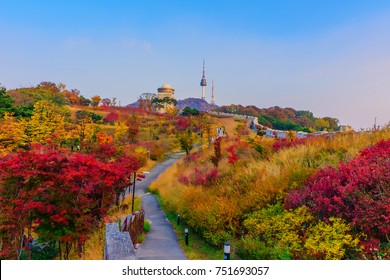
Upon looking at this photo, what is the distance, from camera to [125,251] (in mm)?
3215

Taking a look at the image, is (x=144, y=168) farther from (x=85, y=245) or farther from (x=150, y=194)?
(x=85, y=245)

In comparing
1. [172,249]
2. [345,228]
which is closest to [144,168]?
[172,249]

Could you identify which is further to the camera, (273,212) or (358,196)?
(273,212)

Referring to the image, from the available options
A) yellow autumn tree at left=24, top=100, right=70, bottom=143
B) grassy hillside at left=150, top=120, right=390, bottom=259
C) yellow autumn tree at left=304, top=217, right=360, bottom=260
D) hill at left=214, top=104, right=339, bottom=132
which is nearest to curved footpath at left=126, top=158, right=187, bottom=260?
grassy hillside at left=150, top=120, right=390, bottom=259

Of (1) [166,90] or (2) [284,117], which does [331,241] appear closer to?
(2) [284,117]

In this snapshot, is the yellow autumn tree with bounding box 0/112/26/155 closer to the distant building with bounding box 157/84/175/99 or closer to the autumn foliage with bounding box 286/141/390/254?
the autumn foliage with bounding box 286/141/390/254

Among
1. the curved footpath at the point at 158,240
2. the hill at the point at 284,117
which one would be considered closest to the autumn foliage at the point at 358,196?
the curved footpath at the point at 158,240

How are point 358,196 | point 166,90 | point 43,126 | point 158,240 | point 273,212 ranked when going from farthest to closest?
point 166,90 < point 43,126 < point 158,240 < point 273,212 < point 358,196

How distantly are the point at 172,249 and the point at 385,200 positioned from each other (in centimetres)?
688

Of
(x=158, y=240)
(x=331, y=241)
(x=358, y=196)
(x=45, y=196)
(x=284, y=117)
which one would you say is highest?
(x=284, y=117)

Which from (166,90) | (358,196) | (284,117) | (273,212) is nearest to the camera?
(358,196)

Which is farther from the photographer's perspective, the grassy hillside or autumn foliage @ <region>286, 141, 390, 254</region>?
the grassy hillside

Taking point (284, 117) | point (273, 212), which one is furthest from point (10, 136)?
point (284, 117)

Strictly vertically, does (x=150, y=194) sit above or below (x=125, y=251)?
below
